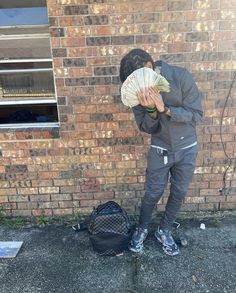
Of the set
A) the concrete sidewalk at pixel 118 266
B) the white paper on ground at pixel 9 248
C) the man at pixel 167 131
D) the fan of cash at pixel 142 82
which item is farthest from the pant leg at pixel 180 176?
the white paper on ground at pixel 9 248

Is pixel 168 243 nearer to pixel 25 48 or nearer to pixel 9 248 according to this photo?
pixel 9 248

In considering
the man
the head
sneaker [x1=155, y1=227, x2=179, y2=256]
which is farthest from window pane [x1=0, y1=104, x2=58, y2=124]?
sneaker [x1=155, y1=227, x2=179, y2=256]

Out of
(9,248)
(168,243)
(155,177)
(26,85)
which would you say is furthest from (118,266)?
(26,85)

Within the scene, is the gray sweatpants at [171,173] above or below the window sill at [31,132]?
below

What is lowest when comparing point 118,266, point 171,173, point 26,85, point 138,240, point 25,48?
point 118,266

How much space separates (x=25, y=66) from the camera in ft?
11.9

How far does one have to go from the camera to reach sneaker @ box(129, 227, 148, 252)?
11.2 feet

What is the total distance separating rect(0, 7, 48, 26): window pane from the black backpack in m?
2.01

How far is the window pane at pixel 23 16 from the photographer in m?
3.48

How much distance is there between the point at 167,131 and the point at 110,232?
3.52 ft

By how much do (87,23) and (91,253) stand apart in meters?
2.22

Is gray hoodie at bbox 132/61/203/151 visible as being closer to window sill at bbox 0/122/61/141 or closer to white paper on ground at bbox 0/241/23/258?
window sill at bbox 0/122/61/141

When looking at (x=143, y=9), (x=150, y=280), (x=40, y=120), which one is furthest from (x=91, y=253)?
(x=143, y=9)

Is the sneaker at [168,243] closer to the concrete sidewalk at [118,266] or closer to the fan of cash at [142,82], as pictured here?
the concrete sidewalk at [118,266]
